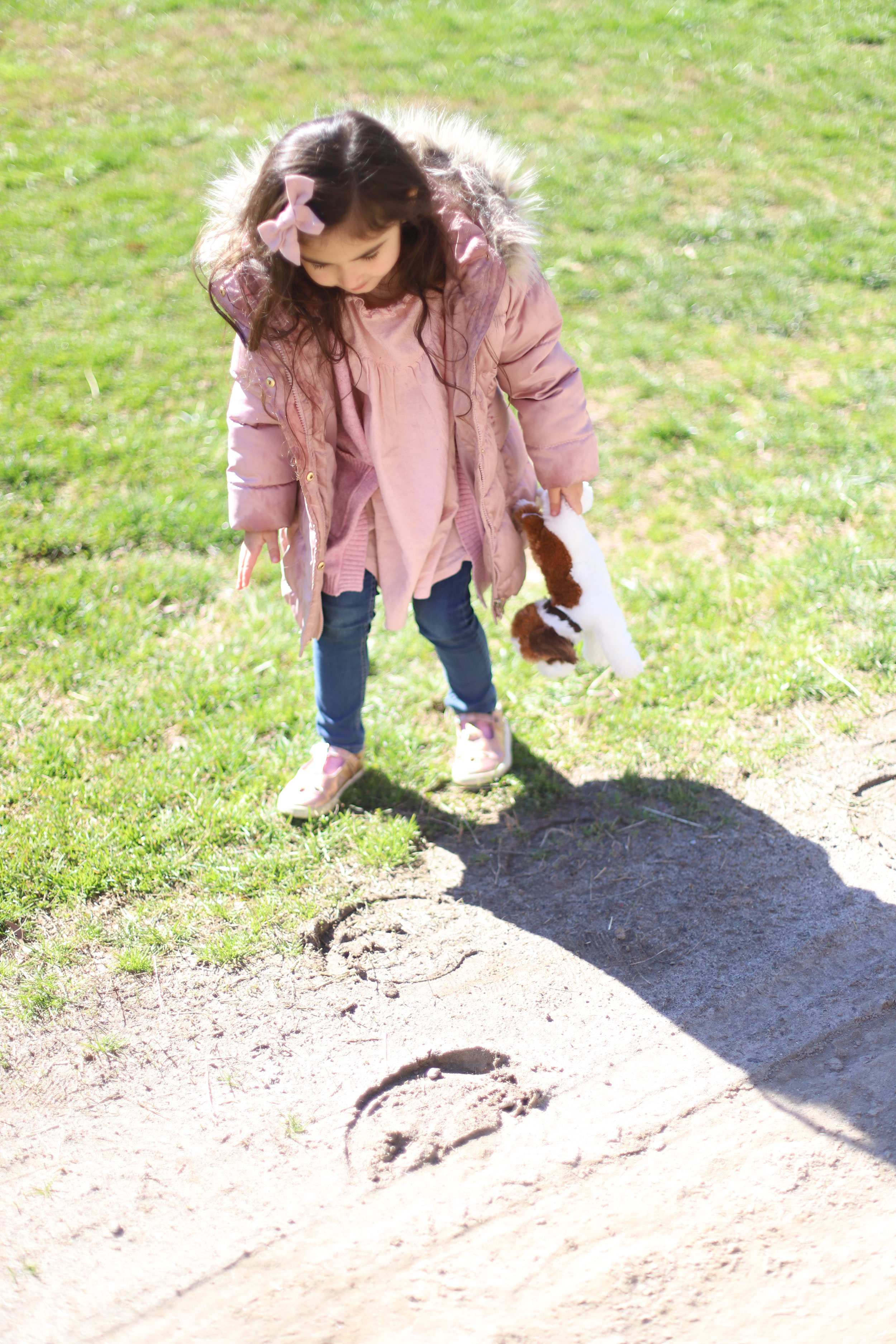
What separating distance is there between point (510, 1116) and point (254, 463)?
1496mm

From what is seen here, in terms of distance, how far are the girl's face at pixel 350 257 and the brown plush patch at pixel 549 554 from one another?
2.39 feet

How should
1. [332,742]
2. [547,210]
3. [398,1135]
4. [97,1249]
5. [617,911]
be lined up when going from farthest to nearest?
[547,210] < [332,742] < [617,911] < [398,1135] < [97,1249]

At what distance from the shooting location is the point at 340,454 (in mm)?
2400

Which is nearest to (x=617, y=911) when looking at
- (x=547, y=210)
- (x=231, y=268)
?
(x=231, y=268)

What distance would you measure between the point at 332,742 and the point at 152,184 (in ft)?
15.6

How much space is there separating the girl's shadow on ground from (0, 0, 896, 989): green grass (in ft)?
0.26

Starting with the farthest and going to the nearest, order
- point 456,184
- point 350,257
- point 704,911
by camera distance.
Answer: point 704,911 → point 456,184 → point 350,257

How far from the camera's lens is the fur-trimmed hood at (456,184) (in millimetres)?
2135

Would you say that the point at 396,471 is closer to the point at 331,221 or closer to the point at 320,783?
the point at 331,221

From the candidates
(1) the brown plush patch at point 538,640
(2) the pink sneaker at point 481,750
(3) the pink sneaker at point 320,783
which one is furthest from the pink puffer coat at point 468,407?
(2) the pink sneaker at point 481,750

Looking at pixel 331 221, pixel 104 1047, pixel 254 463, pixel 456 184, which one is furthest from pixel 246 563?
pixel 104 1047

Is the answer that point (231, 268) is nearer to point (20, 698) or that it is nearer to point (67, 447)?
point (20, 698)

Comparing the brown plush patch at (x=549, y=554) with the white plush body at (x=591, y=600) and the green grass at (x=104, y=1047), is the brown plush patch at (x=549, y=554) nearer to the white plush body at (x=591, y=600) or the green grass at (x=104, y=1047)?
the white plush body at (x=591, y=600)

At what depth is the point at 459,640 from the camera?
8.87 ft
